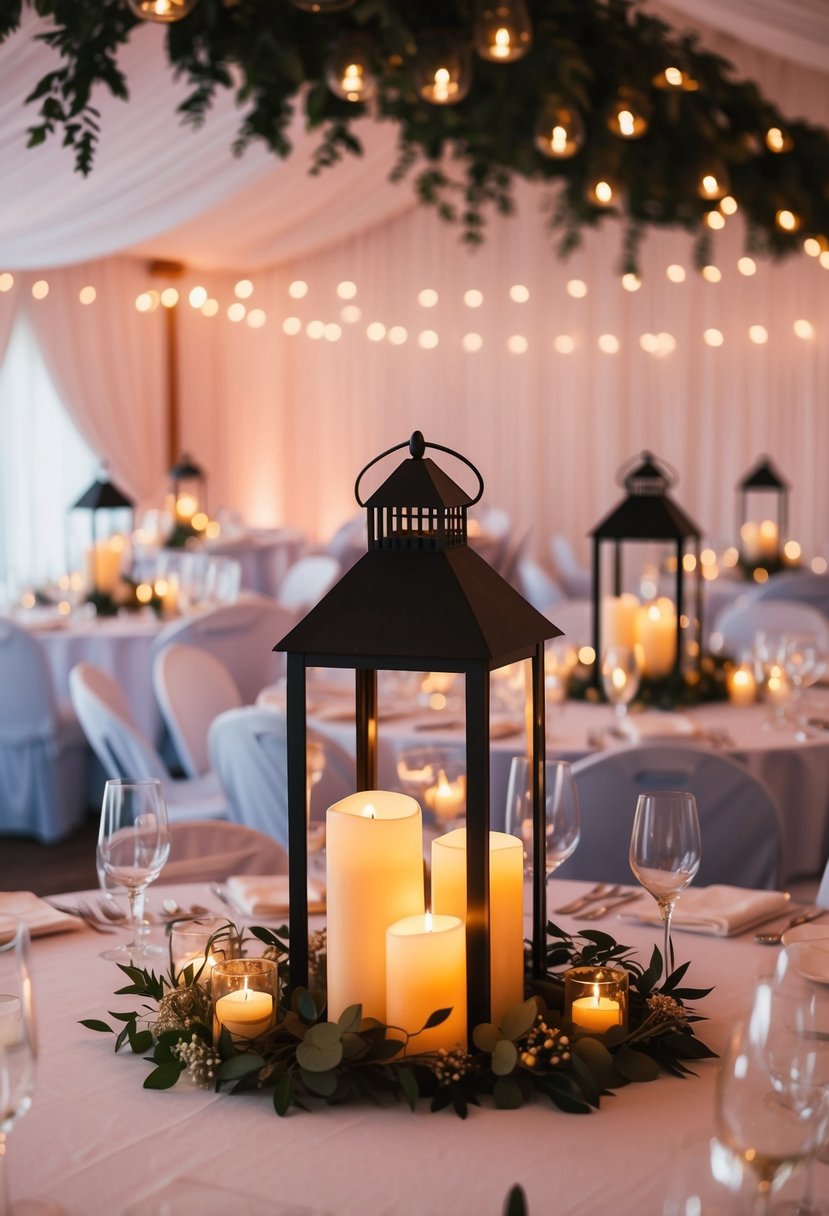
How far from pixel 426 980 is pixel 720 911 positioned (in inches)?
32.8

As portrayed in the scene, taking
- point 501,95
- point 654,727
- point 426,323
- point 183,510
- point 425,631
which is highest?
point 426,323

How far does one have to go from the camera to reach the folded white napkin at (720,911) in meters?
2.21

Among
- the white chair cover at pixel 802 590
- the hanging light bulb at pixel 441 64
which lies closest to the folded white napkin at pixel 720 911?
the hanging light bulb at pixel 441 64

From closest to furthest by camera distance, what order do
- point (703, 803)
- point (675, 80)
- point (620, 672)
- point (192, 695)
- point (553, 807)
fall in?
point (553, 807) → point (703, 803) → point (620, 672) → point (675, 80) → point (192, 695)

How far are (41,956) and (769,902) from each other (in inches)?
45.1

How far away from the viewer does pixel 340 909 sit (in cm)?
163

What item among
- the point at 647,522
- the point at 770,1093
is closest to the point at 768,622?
the point at 647,522

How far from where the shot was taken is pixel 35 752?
6141 mm

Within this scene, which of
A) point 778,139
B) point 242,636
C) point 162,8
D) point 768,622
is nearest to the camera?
point 162,8

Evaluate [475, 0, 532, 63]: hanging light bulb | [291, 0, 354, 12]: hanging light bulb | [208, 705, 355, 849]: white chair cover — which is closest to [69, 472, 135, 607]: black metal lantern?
[208, 705, 355, 849]: white chair cover

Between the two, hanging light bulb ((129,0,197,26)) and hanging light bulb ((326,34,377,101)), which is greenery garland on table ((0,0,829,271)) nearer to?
hanging light bulb ((326,34,377,101))

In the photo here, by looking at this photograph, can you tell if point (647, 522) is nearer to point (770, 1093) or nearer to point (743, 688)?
point (743, 688)

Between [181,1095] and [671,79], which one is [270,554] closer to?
[671,79]

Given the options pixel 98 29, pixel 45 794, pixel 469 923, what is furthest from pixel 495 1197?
pixel 45 794
